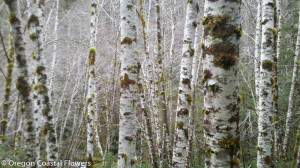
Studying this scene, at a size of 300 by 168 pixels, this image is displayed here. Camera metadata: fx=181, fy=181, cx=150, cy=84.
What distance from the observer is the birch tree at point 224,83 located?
147cm

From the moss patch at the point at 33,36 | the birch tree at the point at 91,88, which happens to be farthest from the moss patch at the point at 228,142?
the birch tree at the point at 91,88

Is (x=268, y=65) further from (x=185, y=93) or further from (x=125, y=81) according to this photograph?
(x=125, y=81)

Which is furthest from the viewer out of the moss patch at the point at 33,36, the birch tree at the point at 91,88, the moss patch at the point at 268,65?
the birch tree at the point at 91,88

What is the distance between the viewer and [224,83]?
149 centimetres

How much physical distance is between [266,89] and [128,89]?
2.87m

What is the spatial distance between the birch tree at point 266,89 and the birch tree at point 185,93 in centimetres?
162

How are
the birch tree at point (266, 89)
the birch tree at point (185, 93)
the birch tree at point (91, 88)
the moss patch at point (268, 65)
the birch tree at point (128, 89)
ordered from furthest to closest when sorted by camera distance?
the birch tree at point (91, 88), the moss patch at point (268, 65), the birch tree at point (266, 89), the birch tree at point (185, 93), the birch tree at point (128, 89)

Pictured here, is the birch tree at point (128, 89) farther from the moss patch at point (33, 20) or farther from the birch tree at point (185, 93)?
the moss patch at point (33, 20)

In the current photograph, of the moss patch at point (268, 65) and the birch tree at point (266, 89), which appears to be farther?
the moss patch at point (268, 65)

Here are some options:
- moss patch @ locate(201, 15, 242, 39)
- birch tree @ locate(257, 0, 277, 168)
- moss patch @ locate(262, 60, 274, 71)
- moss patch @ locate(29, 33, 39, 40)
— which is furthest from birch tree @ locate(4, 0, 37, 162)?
moss patch @ locate(262, 60, 274, 71)

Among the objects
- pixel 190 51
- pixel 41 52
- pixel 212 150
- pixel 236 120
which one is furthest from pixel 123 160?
pixel 41 52

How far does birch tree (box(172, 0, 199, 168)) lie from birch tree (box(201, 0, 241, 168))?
1.83m

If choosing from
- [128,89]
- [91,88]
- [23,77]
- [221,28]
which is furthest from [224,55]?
[91,88]

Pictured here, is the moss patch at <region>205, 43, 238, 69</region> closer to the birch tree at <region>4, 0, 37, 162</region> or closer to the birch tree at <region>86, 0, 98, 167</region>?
the birch tree at <region>4, 0, 37, 162</region>
